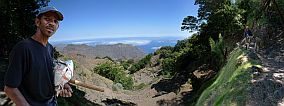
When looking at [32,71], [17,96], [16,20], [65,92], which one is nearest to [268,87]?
[65,92]

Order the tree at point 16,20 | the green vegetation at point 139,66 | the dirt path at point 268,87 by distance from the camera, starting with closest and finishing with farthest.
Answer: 1. the dirt path at point 268,87
2. the tree at point 16,20
3. the green vegetation at point 139,66

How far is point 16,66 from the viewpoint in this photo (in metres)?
3.05

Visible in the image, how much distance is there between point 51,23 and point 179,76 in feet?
115

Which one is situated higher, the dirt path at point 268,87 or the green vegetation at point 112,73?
the dirt path at point 268,87

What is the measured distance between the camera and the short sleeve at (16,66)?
3.05 m

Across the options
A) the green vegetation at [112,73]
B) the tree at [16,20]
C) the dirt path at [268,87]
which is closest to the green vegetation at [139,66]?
the green vegetation at [112,73]

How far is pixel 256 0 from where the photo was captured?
1728 cm

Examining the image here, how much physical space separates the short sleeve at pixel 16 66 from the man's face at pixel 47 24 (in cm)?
34

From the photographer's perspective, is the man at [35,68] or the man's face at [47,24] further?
the man's face at [47,24]

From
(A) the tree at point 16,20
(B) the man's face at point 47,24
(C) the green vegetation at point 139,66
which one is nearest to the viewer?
(B) the man's face at point 47,24

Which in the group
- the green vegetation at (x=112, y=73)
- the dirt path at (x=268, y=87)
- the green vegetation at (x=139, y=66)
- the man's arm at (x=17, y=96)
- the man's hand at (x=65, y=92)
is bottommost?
the green vegetation at (x=139, y=66)

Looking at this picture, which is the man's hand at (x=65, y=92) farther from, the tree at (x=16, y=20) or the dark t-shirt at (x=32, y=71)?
the tree at (x=16, y=20)

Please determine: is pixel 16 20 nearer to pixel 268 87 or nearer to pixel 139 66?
pixel 268 87

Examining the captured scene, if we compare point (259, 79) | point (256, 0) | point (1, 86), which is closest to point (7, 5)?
point (1, 86)
